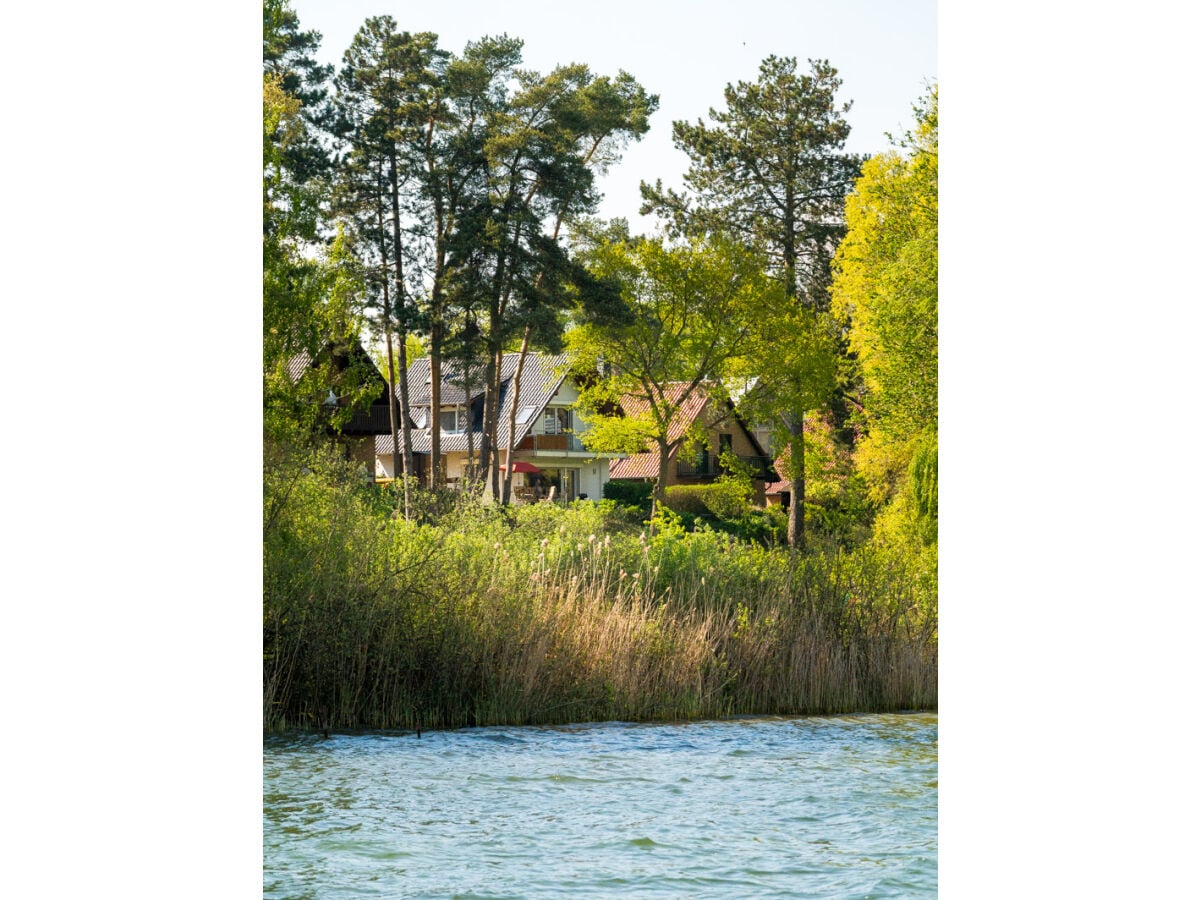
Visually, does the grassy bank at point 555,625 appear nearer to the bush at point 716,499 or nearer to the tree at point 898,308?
the bush at point 716,499

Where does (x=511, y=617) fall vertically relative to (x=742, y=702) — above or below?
above

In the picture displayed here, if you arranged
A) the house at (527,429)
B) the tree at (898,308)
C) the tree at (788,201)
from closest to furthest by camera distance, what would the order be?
the tree at (898,308) < the house at (527,429) < the tree at (788,201)

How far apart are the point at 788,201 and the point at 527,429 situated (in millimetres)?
2751

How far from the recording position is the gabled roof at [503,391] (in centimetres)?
916

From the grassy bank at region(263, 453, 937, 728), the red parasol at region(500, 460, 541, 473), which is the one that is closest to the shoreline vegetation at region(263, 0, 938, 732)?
the grassy bank at region(263, 453, 937, 728)

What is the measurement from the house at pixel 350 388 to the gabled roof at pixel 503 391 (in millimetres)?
534

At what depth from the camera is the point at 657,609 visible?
6391 mm

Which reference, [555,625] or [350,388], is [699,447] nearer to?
[350,388]

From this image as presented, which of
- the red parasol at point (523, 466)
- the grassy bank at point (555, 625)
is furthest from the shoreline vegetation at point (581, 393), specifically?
the red parasol at point (523, 466)

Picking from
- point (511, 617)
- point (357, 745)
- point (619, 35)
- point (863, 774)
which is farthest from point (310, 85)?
point (863, 774)
